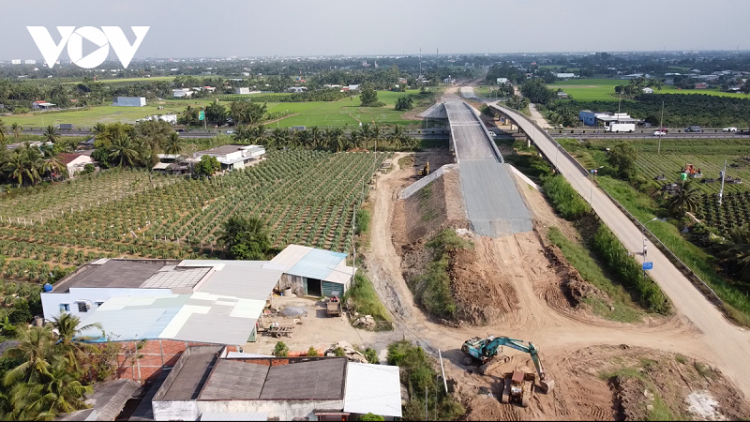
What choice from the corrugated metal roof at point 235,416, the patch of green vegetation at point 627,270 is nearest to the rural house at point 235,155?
the patch of green vegetation at point 627,270

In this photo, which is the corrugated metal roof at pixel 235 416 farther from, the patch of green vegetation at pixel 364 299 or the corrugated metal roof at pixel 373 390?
the patch of green vegetation at pixel 364 299

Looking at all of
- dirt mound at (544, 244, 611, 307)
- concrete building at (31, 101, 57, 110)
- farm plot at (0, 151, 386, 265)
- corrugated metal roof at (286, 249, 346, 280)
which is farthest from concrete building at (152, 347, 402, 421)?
concrete building at (31, 101, 57, 110)

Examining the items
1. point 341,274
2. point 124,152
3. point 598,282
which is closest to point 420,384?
point 341,274

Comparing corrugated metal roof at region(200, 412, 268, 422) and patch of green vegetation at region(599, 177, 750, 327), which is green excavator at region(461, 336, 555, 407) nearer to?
corrugated metal roof at region(200, 412, 268, 422)

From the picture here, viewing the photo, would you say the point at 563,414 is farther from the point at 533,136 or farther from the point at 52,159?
the point at 52,159

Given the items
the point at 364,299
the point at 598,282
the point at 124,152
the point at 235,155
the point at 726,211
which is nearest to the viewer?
the point at 364,299

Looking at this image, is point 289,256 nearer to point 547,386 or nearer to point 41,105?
point 547,386
